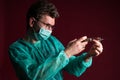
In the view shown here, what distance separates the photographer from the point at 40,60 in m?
1.48

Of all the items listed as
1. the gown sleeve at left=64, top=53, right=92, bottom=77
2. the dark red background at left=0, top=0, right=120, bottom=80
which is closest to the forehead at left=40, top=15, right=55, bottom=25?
the gown sleeve at left=64, top=53, right=92, bottom=77

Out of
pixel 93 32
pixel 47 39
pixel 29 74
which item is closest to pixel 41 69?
pixel 29 74

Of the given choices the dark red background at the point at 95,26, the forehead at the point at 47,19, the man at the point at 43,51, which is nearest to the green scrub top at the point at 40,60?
the man at the point at 43,51

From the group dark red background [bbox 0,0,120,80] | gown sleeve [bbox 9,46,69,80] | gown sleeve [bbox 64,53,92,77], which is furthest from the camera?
dark red background [bbox 0,0,120,80]

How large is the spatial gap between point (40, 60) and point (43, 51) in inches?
2.5

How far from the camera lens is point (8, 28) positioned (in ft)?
8.64

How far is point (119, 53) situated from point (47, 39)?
105 centimetres

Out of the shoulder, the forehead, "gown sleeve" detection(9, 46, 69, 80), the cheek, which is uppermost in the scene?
the forehead

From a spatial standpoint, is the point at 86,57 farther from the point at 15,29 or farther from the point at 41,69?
the point at 15,29

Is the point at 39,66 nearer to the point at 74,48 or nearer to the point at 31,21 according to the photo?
the point at 74,48

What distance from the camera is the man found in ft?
4.42

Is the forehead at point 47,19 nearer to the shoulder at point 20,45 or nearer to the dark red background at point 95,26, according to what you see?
the shoulder at point 20,45

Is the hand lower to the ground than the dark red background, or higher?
higher

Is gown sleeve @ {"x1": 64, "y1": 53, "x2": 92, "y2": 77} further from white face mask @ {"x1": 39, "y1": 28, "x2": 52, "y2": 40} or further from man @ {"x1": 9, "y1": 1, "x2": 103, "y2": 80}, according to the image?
white face mask @ {"x1": 39, "y1": 28, "x2": 52, "y2": 40}
